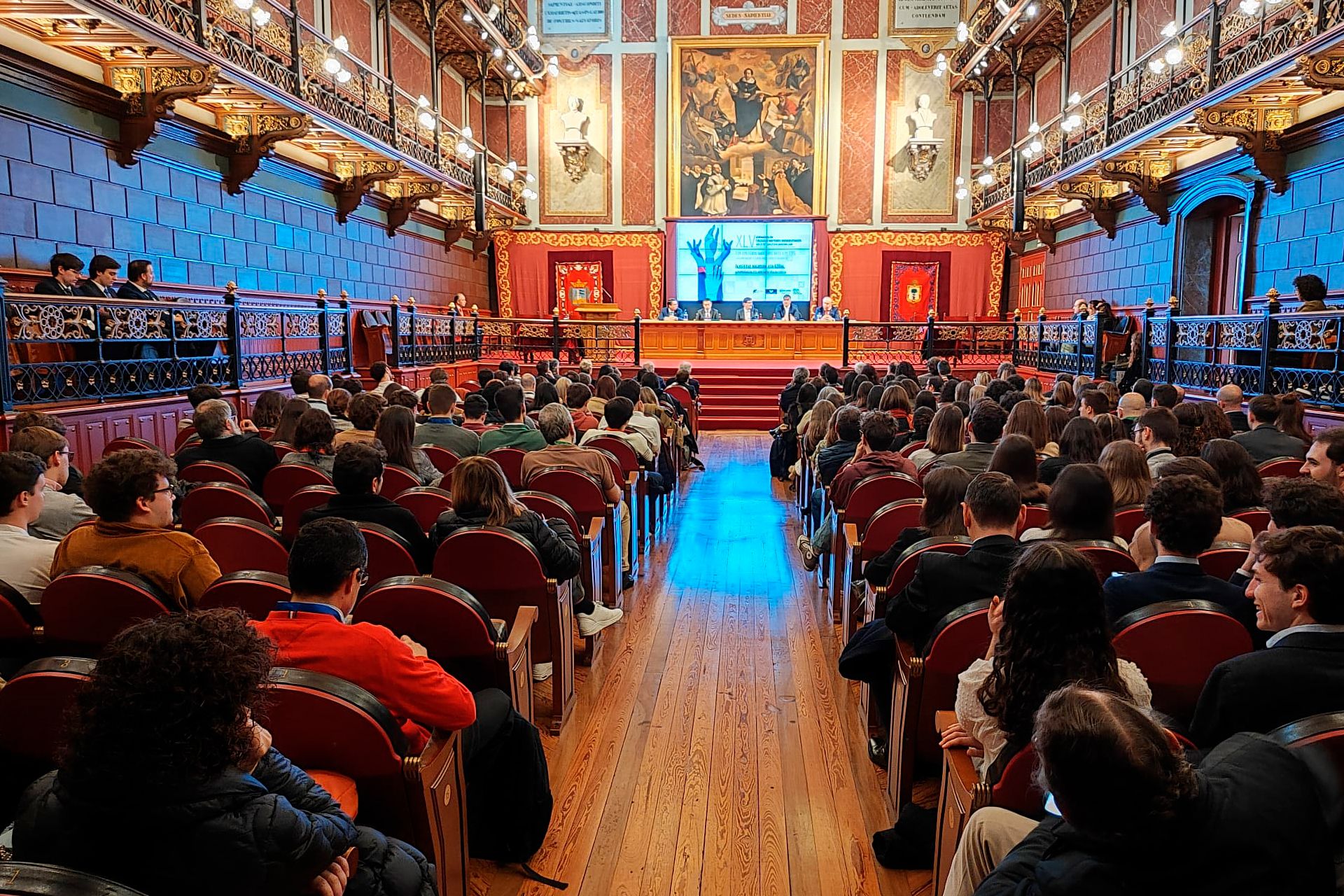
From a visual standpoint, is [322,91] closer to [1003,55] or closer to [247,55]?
[247,55]

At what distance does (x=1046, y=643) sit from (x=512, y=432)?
385cm

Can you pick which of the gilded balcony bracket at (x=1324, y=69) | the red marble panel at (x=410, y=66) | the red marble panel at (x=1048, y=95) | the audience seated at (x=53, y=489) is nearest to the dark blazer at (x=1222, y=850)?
the audience seated at (x=53, y=489)

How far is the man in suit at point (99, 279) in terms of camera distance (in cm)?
623

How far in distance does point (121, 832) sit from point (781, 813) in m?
2.04

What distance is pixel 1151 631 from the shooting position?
2.01 m

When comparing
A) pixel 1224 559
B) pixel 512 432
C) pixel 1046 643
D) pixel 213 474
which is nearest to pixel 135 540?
pixel 213 474

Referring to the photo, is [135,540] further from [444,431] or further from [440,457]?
[444,431]

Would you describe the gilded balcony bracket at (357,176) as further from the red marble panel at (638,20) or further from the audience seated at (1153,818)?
the audience seated at (1153,818)

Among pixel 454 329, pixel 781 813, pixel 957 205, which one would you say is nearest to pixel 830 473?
→ pixel 781 813

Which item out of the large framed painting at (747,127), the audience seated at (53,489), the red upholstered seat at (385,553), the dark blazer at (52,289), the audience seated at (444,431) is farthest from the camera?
the large framed painting at (747,127)

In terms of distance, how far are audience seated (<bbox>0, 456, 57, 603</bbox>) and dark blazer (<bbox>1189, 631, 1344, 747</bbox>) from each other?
3.00 m

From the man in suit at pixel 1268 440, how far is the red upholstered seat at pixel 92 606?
15.9 feet

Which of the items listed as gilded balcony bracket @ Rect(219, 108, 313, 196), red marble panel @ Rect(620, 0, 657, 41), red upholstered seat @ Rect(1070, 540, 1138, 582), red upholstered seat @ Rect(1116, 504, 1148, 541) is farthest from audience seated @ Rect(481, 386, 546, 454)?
red marble panel @ Rect(620, 0, 657, 41)

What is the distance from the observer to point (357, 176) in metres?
12.2
